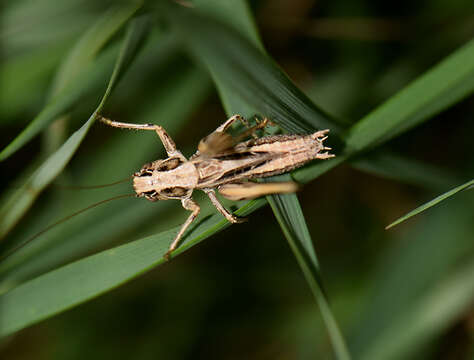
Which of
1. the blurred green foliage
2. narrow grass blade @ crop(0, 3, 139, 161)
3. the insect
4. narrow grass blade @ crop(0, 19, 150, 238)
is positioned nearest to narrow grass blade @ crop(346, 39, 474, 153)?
the blurred green foliage

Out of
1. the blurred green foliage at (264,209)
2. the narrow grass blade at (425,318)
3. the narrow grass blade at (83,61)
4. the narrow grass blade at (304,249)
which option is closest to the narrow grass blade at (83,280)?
the narrow grass blade at (304,249)

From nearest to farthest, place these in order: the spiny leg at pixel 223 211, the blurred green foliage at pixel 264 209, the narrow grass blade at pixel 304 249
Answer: the narrow grass blade at pixel 304 249, the spiny leg at pixel 223 211, the blurred green foliage at pixel 264 209

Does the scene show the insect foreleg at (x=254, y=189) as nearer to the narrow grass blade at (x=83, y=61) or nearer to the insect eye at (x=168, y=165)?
the insect eye at (x=168, y=165)

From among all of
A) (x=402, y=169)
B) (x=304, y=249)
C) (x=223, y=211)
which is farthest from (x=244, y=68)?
(x=402, y=169)

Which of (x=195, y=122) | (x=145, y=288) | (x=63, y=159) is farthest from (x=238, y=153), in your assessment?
(x=145, y=288)

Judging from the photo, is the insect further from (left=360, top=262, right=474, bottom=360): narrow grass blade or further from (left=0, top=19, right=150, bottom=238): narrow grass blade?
(left=360, top=262, right=474, bottom=360): narrow grass blade

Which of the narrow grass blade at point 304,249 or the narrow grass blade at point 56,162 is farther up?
the narrow grass blade at point 56,162
